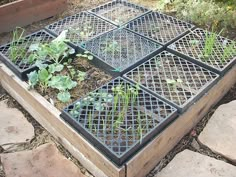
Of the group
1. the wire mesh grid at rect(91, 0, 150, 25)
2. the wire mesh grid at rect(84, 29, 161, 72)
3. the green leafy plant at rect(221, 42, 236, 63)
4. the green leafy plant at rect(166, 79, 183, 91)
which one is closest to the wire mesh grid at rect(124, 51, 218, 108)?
the green leafy plant at rect(166, 79, 183, 91)

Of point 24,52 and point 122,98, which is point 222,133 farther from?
point 24,52

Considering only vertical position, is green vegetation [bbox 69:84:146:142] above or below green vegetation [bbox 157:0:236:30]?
below

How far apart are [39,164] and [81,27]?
1337 mm

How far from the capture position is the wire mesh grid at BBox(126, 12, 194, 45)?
269 cm

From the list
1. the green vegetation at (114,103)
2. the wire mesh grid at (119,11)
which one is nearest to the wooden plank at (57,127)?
the green vegetation at (114,103)

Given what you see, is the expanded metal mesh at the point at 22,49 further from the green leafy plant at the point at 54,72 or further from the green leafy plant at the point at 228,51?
the green leafy plant at the point at 228,51

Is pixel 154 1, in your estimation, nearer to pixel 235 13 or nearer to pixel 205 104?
pixel 235 13

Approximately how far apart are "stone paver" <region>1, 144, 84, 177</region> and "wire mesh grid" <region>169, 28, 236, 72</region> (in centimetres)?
120

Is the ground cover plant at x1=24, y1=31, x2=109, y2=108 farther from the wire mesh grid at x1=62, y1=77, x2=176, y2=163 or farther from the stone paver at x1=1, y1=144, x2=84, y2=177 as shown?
the stone paver at x1=1, y1=144, x2=84, y2=177

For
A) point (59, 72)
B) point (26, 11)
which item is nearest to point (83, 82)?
point (59, 72)

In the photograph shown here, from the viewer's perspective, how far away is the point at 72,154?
6.64 feet

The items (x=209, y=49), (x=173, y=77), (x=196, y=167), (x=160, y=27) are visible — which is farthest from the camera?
(x=160, y=27)

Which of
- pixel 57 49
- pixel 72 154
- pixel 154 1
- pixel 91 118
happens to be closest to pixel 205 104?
pixel 91 118

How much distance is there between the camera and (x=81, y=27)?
9.23ft
